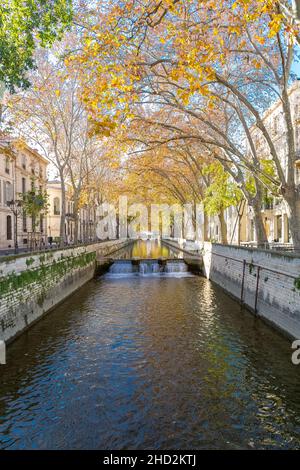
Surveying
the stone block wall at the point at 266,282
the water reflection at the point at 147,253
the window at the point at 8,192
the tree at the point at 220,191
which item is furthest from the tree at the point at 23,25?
the water reflection at the point at 147,253

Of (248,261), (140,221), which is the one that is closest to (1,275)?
(248,261)

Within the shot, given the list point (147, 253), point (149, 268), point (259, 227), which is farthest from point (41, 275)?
point (147, 253)

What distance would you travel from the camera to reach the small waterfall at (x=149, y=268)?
2938cm

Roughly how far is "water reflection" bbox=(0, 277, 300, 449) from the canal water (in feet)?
0.07

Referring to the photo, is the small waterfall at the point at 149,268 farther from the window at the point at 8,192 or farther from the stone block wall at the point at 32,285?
the window at the point at 8,192

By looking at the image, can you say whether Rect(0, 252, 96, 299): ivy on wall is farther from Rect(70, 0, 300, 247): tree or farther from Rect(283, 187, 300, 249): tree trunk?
Rect(283, 187, 300, 249): tree trunk

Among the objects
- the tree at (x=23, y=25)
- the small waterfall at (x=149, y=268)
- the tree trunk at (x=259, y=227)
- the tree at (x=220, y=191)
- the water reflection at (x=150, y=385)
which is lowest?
the water reflection at (x=150, y=385)

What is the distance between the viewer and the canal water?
6480 mm

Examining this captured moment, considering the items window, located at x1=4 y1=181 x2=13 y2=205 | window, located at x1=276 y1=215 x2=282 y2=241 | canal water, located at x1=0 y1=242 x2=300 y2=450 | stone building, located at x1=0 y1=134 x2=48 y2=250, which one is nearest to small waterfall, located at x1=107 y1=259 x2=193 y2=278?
stone building, located at x1=0 y1=134 x2=48 y2=250

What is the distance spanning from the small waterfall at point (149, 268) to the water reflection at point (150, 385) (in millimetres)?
14172

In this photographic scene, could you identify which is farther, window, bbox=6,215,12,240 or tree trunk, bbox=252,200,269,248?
window, bbox=6,215,12,240
